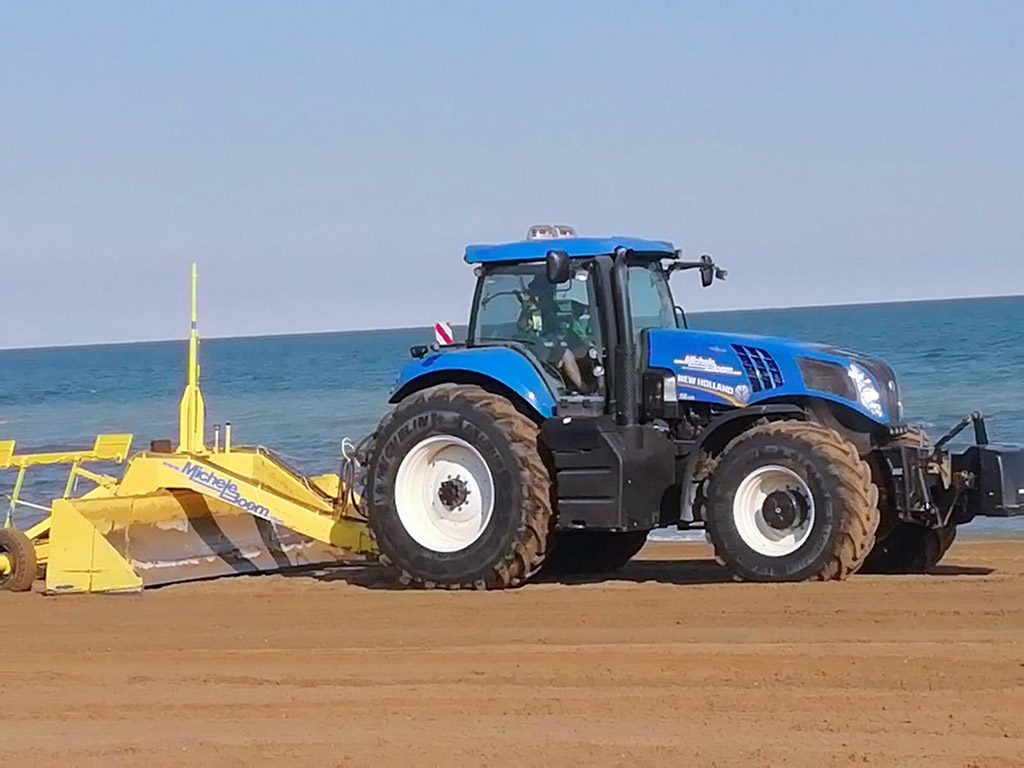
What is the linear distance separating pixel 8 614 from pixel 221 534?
6.61 ft

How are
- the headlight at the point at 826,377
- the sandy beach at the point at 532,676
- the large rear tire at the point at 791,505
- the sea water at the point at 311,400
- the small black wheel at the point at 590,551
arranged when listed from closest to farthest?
the sandy beach at the point at 532,676, the large rear tire at the point at 791,505, the headlight at the point at 826,377, the small black wheel at the point at 590,551, the sea water at the point at 311,400

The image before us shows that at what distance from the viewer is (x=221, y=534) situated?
11.8 meters

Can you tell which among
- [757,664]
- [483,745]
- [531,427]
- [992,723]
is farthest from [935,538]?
[483,745]

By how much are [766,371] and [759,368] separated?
0.05 m

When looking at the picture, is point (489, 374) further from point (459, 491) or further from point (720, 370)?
point (720, 370)

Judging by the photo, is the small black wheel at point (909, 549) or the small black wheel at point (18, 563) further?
the small black wheel at point (18, 563)

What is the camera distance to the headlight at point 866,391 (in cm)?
1010

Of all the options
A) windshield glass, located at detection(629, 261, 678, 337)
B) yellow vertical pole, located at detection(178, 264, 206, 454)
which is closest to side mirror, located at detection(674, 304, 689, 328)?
windshield glass, located at detection(629, 261, 678, 337)

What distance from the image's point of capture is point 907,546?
10.8m

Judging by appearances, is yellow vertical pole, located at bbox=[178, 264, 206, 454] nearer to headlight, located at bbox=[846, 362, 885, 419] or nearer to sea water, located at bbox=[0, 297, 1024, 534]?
sea water, located at bbox=[0, 297, 1024, 534]

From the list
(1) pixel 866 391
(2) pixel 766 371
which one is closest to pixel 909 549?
(1) pixel 866 391

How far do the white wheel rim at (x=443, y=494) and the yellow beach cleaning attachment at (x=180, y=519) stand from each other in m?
0.77

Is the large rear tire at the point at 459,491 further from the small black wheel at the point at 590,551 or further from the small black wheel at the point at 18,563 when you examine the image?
the small black wheel at the point at 18,563

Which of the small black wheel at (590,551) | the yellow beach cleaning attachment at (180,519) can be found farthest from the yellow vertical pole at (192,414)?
the small black wheel at (590,551)
